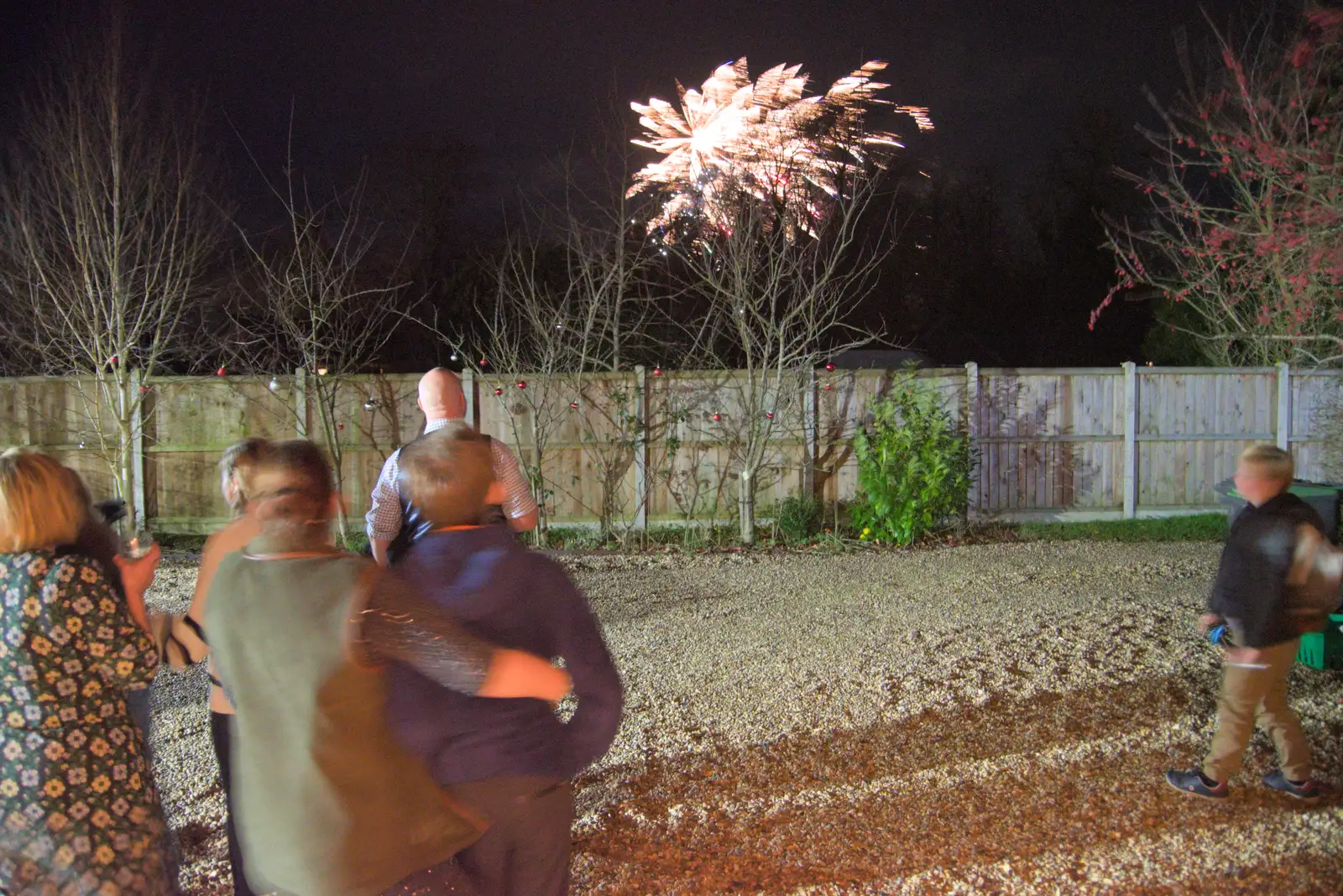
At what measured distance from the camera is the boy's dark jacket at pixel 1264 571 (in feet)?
11.3

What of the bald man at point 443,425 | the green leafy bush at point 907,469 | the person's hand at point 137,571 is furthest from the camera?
the green leafy bush at point 907,469

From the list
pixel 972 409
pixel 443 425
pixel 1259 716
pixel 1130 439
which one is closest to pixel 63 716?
pixel 443 425

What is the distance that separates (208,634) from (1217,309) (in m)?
15.3

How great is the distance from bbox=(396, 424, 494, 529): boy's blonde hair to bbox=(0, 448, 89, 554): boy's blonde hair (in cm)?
85

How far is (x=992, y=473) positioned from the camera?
10.5 m

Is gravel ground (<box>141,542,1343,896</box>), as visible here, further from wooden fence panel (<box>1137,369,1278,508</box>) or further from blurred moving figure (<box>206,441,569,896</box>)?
wooden fence panel (<box>1137,369,1278,508</box>)

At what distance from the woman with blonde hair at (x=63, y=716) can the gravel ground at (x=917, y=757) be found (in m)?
1.22

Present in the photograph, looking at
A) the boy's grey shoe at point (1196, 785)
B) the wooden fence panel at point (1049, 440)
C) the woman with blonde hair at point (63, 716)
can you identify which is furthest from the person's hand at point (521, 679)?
the wooden fence panel at point (1049, 440)

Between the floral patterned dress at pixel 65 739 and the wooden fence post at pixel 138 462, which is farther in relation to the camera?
the wooden fence post at pixel 138 462

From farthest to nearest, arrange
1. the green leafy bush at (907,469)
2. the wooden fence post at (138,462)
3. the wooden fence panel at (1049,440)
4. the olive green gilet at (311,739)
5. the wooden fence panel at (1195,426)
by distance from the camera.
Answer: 1. the wooden fence panel at (1195,426)
2. the wooden fence panel at (1049,440)
3. the wooden fence post at (138,462)
4. the green leafy bush at (907,469)
5. the olive green gilet at (311,739)

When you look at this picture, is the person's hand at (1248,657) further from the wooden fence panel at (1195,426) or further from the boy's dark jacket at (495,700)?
the wooden fence panel at (1195,426)

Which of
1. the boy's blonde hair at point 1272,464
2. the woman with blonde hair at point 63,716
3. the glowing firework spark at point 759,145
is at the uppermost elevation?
the glowing firework spark at point 759,145

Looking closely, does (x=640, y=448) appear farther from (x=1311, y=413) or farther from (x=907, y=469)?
(x=1311, y=413)

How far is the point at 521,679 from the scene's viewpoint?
1951 millimetres
